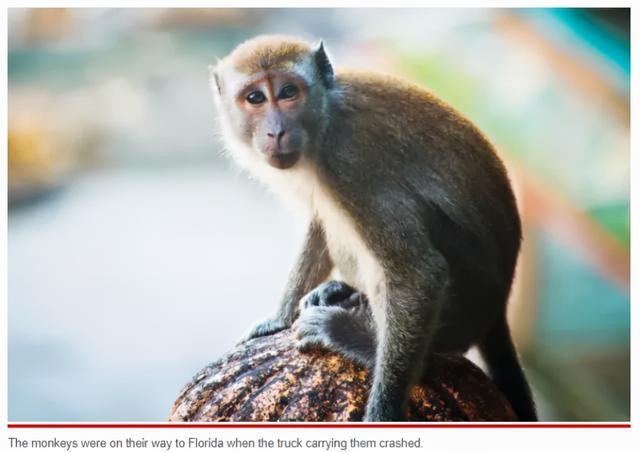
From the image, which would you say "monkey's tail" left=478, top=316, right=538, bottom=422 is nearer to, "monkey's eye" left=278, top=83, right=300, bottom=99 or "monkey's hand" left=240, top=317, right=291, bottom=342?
"monkey's hand" left=240, top=317, right=291, bottom=342

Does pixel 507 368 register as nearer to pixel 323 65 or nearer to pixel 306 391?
pixel 306 391

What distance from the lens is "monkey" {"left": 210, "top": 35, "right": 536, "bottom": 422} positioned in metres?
2.74

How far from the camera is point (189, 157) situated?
11.3 feet

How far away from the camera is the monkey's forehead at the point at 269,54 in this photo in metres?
2.76

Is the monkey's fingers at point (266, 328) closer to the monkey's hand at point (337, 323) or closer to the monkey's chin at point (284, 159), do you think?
the monkey's hand at point (337, 323)

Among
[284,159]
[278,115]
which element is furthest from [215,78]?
[284,159]

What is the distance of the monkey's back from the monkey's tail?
84mm

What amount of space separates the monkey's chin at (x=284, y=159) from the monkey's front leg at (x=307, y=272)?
1.67 feet

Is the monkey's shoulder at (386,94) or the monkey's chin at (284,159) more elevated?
the monkey's shoulder at (386,94)

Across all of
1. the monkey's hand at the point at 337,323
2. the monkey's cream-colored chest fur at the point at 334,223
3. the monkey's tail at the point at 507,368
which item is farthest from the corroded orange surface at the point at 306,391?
the monkey's cream-colored chest fur at the point at 334,223

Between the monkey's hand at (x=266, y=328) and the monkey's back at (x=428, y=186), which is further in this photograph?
the monkey's hand at (x=266, y=328)

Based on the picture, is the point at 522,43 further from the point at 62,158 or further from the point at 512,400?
the point at 62,158

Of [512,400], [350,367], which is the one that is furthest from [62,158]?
[512,400]

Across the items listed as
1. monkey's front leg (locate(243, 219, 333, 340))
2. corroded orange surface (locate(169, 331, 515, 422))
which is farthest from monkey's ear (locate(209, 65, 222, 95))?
corroded orange surface (locate(169, 331, 515, 422))
